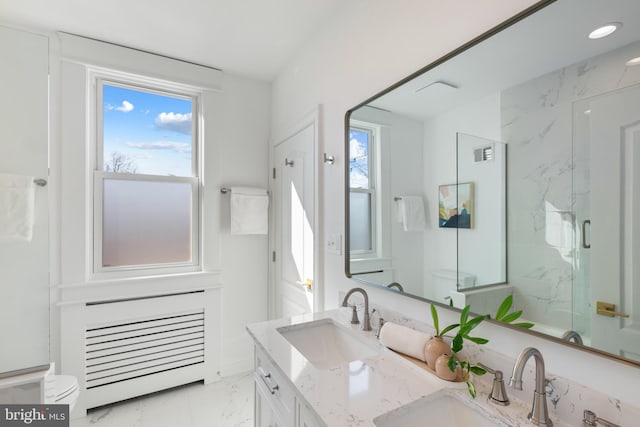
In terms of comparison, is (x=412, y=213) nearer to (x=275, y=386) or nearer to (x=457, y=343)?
(x=457, y=343)

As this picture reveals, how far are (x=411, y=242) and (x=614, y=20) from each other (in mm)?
869

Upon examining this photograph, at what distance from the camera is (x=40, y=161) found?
1504mm

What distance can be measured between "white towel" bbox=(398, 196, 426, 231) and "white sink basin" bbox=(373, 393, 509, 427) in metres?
0.60

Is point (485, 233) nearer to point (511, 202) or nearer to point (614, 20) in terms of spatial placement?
point (511, 202)

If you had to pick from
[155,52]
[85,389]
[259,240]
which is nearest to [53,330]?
[85,389]

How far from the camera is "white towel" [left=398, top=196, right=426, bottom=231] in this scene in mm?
1191

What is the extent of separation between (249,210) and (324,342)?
142cm

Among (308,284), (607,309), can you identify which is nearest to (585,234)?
(607,309)

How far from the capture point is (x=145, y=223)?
233cm

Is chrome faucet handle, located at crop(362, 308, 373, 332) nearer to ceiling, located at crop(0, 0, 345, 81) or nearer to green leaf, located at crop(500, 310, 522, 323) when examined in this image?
green leaf, located at crop(500, 310, 522, 323)

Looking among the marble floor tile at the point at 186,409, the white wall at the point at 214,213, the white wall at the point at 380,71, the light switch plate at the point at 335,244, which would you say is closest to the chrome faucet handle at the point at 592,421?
the white wall at the point at 380,71

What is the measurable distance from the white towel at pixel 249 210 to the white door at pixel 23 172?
116 cm

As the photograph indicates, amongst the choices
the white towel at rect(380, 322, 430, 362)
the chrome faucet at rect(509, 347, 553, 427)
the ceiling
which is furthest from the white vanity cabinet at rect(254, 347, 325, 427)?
the ceiling

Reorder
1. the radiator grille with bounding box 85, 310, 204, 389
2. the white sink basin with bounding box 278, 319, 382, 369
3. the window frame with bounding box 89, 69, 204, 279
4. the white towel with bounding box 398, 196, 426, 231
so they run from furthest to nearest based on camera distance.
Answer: the window frame with bounding box 89, 69, 204, 279 < the radiator grille with bounding box 85, 310, 204, 389 < the white sink basin with bounding box 278, 319, 382, 369 < the white towel with bounding box 398, 196, 426, 231
